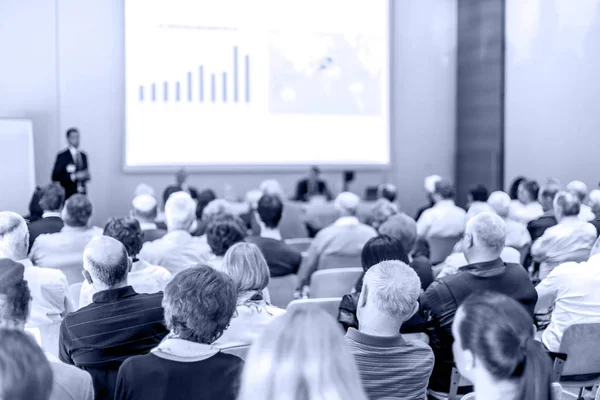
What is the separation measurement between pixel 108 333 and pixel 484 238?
1.77 metres

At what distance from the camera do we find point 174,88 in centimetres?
979

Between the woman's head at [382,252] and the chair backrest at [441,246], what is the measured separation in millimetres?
3035

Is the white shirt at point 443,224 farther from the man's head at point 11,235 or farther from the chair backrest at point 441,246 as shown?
the man's head at point 11,235

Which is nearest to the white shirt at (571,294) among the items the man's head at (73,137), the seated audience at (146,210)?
the seated audience at (146,210)

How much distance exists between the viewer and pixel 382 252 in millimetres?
3543

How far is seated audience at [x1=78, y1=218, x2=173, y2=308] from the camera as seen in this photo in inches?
137

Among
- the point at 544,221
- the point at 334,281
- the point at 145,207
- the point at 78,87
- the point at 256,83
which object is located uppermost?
the point at 256,83

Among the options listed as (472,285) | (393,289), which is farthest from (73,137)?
(393,289)

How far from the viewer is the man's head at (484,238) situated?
3.49 meters

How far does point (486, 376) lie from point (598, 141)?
840 cm

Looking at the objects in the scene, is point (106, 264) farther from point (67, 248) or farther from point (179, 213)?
point (179, 213)

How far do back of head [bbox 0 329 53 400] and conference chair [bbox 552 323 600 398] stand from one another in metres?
2.45

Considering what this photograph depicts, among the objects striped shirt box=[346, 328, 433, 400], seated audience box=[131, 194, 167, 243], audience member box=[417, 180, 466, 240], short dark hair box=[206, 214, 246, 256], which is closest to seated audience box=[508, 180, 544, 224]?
audience member box=[417, 180, 466, 240]

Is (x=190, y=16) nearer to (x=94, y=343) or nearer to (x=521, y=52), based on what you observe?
(x=521, y=52)
